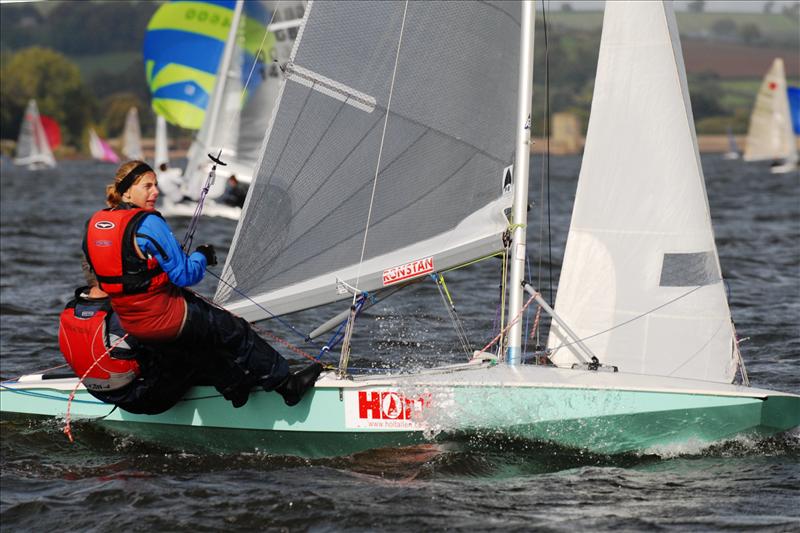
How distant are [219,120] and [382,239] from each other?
43.7 feet

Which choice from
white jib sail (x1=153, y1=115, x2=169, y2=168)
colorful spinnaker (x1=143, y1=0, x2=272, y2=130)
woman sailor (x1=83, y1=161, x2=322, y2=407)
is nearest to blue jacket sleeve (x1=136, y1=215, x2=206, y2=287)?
woman sailor (x1=83, y1=161, x2=322, y2=407)

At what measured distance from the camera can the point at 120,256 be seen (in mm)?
5227

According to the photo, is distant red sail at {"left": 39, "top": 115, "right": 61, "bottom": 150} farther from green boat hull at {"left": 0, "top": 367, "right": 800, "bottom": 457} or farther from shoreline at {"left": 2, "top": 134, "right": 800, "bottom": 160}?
green boat hull at {"left": 0, "top": 367, "right": 800, "bottom": 457}

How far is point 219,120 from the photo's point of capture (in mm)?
18953

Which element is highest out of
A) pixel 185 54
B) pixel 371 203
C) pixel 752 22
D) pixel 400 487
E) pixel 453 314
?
pixel 752 22

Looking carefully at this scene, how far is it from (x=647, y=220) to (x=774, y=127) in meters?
43.1

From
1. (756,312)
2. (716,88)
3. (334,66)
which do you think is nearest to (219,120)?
(756,312)

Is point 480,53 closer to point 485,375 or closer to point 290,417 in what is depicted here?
point 485,375

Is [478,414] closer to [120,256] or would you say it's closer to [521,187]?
[521,187]

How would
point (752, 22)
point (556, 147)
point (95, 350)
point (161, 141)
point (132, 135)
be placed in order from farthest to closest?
point (752, 22)
point (556, 147)
point (132, 135)
point (161, 141)
point (95, 350)

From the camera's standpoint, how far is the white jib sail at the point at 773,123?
44.0 metres

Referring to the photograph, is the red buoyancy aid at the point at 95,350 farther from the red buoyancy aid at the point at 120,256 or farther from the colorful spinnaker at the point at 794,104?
the colorful spinnaker at the point at 794,104

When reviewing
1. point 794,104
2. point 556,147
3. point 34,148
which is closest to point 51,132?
point 34,148

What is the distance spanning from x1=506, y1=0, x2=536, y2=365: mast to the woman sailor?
48.8 inches
